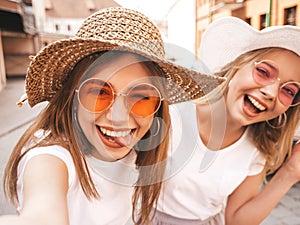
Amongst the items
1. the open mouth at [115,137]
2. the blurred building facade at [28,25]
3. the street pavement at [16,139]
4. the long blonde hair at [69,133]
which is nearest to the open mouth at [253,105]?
the long blonde hair at [69,133]

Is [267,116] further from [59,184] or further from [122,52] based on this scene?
[59,184]

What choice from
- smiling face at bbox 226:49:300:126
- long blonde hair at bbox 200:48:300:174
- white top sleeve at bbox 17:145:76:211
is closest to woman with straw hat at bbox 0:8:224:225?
white top sleeve at bbox 17:145:76:211

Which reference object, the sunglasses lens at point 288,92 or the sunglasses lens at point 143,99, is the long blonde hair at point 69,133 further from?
the sunglasses lens at point 288,92

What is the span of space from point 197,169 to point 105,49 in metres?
0.62

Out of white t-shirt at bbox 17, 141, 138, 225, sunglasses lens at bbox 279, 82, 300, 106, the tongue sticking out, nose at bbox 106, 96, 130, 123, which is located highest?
nose at bbox 106, 96, 130, 123

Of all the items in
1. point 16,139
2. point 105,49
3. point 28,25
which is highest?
point 105,49

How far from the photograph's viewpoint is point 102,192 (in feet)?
2.96

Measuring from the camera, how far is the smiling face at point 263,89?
0.95 metres

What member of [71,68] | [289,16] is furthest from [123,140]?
[289,16]

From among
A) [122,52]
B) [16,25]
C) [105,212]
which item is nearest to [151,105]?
[122,52]

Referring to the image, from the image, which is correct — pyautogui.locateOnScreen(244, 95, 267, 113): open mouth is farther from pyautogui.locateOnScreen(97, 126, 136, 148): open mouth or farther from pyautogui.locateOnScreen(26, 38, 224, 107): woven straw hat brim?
pyautogui.locateOnScreen(97, 126, 136, 148): open mouth

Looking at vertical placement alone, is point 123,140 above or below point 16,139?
above

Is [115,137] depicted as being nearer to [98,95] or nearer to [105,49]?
[98,95]

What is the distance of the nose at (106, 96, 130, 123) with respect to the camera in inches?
29.0
